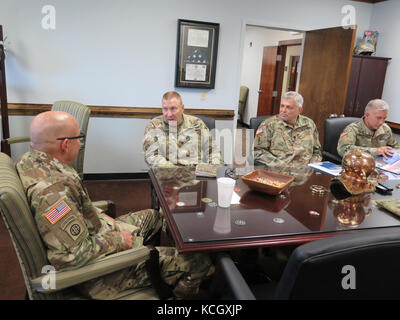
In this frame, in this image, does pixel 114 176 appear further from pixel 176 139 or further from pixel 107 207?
pixel 107 207

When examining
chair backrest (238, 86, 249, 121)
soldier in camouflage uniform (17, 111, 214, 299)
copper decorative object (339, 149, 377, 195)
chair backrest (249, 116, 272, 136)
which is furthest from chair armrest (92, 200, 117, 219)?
chair backrest (238, 86, 249, 121)

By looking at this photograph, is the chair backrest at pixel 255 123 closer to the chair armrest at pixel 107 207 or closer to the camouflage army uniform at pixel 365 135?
the camouflage army uniform at pixel 365 135

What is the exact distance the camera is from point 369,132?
2795 mm

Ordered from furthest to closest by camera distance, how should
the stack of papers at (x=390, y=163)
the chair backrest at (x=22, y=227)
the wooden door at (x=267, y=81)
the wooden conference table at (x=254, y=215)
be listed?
1. the wooden door at (x=267, y=81)
2. the stack of papers at (x=390, y=163)
3. the wooden conference table at (x=254, y=215)
4. the chair backrest at (x=22, y=227)

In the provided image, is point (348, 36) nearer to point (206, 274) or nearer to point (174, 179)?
point (174, 179)

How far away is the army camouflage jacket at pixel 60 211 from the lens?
106 cm

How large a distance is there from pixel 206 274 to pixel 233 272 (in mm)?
356

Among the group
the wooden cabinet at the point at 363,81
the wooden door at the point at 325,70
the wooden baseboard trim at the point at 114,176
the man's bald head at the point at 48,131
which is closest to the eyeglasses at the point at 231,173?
the man's bald head at the point at 48,131

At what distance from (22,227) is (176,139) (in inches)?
62.4

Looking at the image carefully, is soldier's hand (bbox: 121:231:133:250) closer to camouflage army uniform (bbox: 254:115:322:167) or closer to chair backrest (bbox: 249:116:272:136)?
camouflage army uniform (bbox: 254:115:322:167)

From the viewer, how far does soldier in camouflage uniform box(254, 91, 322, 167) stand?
2582 millimetres

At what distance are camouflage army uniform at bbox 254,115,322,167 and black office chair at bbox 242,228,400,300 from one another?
1.77 meters

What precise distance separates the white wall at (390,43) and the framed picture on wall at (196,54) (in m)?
2.32

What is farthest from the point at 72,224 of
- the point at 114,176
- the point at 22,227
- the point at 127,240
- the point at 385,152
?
the point at 114,176
